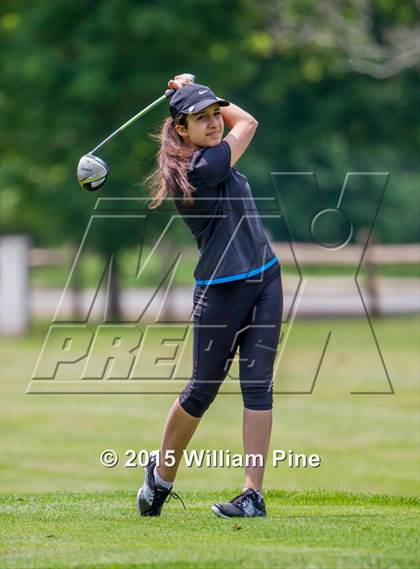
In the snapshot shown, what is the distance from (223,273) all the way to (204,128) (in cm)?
68

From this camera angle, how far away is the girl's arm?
655cm

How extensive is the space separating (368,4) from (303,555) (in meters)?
25.8

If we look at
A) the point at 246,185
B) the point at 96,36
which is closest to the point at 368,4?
the point at 96,36

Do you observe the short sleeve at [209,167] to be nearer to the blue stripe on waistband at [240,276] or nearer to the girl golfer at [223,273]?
the girl golfer at [223,273]

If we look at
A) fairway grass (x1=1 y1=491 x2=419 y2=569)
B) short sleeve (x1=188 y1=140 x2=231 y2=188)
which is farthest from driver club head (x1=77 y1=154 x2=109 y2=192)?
fairway grass (x1=1 y1=491 x2=419 y2=569)

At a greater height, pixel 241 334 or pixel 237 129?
pixel 237 129

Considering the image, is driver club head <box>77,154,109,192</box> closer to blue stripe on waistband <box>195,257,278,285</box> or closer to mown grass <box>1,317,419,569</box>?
blue stripe on waistband <box>195,257,278,285</box>

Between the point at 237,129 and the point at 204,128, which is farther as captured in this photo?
the point at 237,129

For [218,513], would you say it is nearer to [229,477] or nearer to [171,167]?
[171,167]

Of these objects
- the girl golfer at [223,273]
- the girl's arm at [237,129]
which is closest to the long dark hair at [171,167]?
the girl golfer at [223,273]

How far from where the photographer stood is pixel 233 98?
31.3 meters

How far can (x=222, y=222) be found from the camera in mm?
6523

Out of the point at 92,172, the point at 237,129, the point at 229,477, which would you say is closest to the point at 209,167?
the point at 237,129

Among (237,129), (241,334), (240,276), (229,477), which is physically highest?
(237,129)
